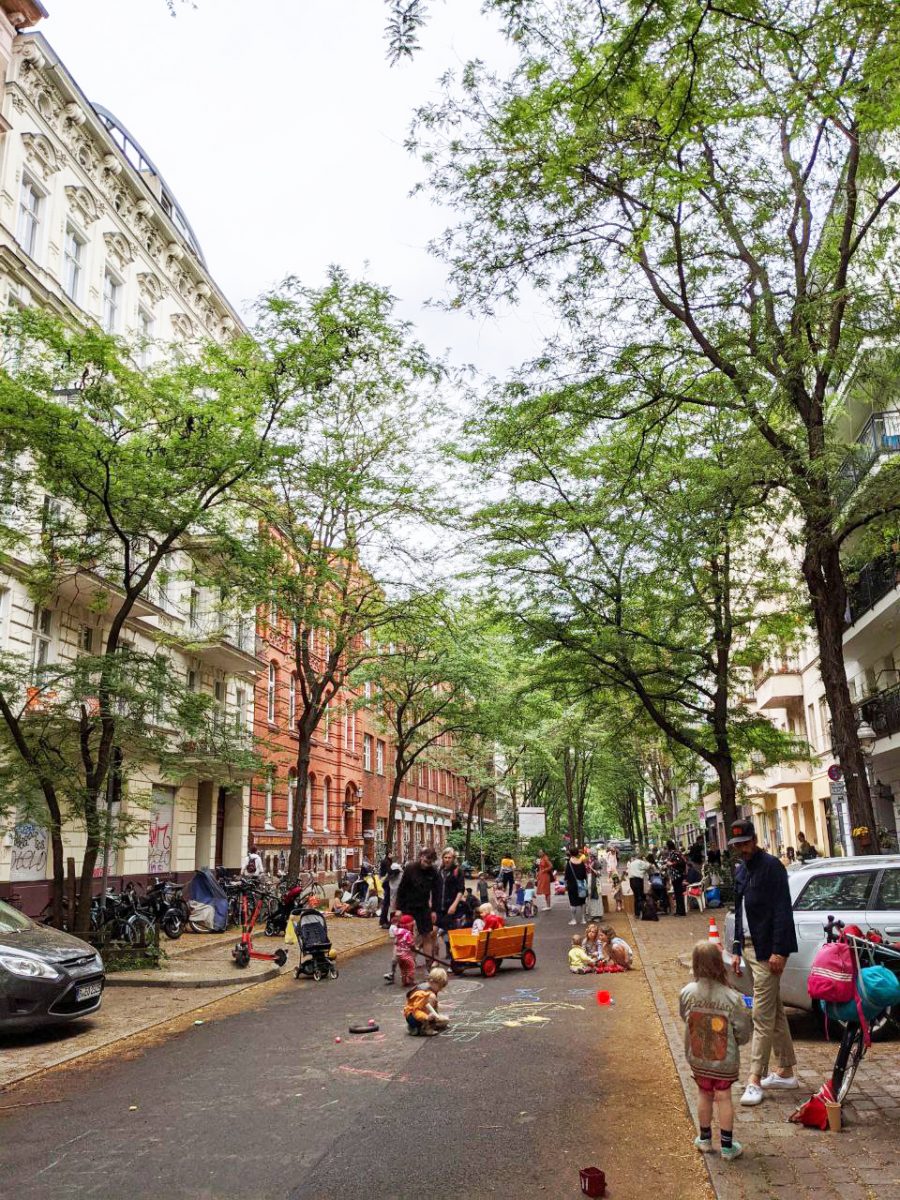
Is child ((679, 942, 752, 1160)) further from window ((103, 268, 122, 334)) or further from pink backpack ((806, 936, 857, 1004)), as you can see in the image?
window ((103, 268, 122, 334))

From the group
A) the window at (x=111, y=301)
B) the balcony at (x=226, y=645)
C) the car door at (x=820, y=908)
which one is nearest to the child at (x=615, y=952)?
the car door at (x=820, y=908)

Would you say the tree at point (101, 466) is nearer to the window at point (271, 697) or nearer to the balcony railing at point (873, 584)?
the balcony railing at point (873, 584)

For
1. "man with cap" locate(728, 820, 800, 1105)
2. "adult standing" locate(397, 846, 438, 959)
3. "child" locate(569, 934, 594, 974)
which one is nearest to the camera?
"man with cap" locate(728, 820, 800, 1105)

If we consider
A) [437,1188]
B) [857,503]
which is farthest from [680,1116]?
[857,503]

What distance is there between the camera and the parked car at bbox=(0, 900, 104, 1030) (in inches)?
355

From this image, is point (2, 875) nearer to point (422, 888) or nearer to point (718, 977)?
point (422, 888)

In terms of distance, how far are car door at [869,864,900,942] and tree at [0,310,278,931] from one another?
995cm

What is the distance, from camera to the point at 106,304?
23.9 m

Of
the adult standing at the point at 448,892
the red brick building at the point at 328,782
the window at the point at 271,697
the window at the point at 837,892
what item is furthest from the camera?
the window at the point at 271,697

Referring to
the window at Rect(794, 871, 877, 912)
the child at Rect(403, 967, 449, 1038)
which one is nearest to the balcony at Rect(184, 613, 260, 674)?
the child at Rect(403, 967, 449, 1038)

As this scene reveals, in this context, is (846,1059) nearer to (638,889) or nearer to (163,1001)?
(163,1001)

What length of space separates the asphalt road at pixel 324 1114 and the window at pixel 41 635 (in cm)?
1100

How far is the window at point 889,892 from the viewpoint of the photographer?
8.09m

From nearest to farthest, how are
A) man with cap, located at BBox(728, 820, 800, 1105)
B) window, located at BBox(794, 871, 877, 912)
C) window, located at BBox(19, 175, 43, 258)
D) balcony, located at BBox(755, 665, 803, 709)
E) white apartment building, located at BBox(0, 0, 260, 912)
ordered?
1. man with cap, located at BBox(728, 820, 800, 1105)
2. window, located at BBox(794, 871, 877, 912)
3. white apartment building, located at BBox(0, 0, 260, 912)
4. window, located at BBox(19, 175, 43, 258)
5. balcony, located at BBox(755, 665, 803, 709)
